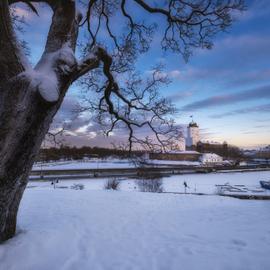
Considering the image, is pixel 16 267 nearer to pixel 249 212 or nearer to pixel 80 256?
pixel 80 256

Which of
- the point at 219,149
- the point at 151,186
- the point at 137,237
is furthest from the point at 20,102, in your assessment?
the point at 219,149

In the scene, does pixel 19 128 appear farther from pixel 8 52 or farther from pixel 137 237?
pixel 137 237

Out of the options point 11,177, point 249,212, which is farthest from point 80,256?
point 249,212

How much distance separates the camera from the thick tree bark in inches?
156

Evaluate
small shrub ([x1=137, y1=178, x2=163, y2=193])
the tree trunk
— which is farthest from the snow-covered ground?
the tree trunk

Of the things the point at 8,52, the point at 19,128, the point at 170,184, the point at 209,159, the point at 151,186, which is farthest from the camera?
the point at 209,159

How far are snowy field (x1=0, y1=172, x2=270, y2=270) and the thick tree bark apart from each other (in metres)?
1.07

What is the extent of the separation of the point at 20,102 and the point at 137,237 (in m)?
A: 3.47

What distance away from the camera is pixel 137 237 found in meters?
5.64

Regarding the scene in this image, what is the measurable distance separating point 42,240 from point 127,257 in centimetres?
170

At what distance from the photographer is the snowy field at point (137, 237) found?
430 cm

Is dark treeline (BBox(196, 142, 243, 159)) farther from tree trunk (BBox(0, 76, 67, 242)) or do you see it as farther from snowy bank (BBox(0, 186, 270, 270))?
tree trunk (BBox(0, 76, 67, 242))

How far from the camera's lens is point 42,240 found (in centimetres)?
514

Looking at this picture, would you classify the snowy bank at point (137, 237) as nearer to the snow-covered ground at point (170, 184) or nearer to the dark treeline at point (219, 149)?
the snow-covered ground at point (170, 184)
